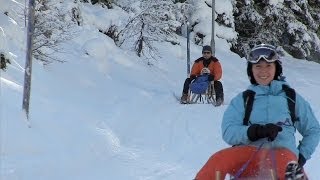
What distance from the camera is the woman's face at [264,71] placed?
13.6ft

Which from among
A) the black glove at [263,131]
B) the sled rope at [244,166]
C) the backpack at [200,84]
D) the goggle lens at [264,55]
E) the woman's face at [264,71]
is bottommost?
the sled rope at [244,166]

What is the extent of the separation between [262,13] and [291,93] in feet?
60.7

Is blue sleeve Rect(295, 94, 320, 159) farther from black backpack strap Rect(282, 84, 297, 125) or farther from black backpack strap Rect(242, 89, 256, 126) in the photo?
black backpack strap Rect(242, 89, 256, 126)

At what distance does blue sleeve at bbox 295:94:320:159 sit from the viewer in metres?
4.12

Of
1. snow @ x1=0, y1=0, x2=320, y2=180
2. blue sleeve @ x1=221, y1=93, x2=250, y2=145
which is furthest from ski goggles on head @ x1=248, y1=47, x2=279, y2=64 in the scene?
snow @ x1=0, y1=0, x2=320, y2=180

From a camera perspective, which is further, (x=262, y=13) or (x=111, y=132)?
(x=262, y=13)

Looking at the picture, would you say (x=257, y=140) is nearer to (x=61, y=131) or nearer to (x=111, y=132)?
(x=61, y=131)

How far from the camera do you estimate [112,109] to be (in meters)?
11.0

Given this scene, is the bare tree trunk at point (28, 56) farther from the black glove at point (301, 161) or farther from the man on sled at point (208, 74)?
the man on sled at point (208, 74)

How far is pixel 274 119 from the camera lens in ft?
13.2

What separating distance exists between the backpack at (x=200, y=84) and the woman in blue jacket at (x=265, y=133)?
297 inches

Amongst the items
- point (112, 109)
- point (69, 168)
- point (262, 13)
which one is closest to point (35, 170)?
point (69, 168)

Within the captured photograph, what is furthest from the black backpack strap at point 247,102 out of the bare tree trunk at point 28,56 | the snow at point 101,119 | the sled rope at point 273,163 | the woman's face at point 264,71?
the bare tree trunk at point 28,56

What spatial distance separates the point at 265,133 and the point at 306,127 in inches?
23.9
